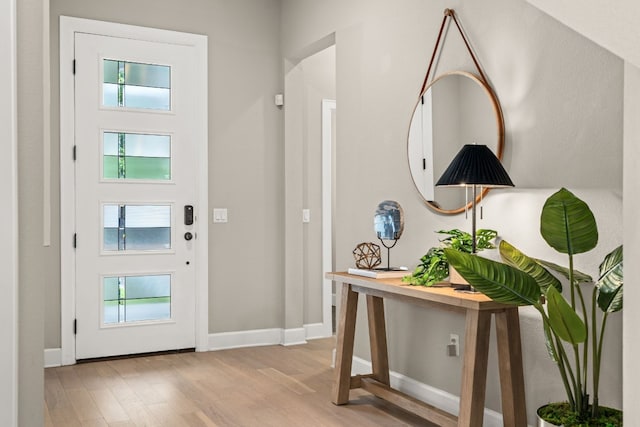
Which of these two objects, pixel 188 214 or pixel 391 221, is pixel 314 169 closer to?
pixel 188 214

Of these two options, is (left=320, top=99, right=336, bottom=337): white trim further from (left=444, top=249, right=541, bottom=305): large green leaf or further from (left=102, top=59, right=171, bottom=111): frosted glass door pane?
(left=444, top=249, right=541, bottom=305): large green leaf

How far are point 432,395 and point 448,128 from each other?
57.8 inches

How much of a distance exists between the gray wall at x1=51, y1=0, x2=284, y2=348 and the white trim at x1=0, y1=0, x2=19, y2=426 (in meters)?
3.18

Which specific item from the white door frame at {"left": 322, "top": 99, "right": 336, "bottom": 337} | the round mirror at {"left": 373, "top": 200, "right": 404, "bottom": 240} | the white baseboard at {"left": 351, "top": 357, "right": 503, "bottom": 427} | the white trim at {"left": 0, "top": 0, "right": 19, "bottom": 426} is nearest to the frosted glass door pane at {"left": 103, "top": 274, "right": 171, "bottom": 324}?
the white door frame at {"left": 322, "top": 99, "right": 336, "bottom": 337}

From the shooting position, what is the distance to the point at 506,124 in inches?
113

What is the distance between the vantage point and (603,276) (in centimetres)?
204

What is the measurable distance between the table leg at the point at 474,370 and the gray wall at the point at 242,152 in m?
2.74

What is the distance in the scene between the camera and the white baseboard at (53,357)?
4367mm

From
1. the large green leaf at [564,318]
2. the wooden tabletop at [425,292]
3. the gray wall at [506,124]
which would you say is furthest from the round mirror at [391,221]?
the large green leaf at [564,318]

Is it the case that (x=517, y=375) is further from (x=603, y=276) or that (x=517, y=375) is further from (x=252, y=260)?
(x=252, y=260)

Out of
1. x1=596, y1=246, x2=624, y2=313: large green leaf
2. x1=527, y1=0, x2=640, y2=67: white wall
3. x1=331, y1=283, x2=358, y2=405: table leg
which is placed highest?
x1=527, y1=0, x2=640, y2=67: white wall

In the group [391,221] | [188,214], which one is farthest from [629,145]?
[188,214]

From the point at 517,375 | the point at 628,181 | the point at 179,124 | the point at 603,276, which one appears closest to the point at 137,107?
the point at 179,124

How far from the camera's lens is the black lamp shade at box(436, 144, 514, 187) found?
103 inches
